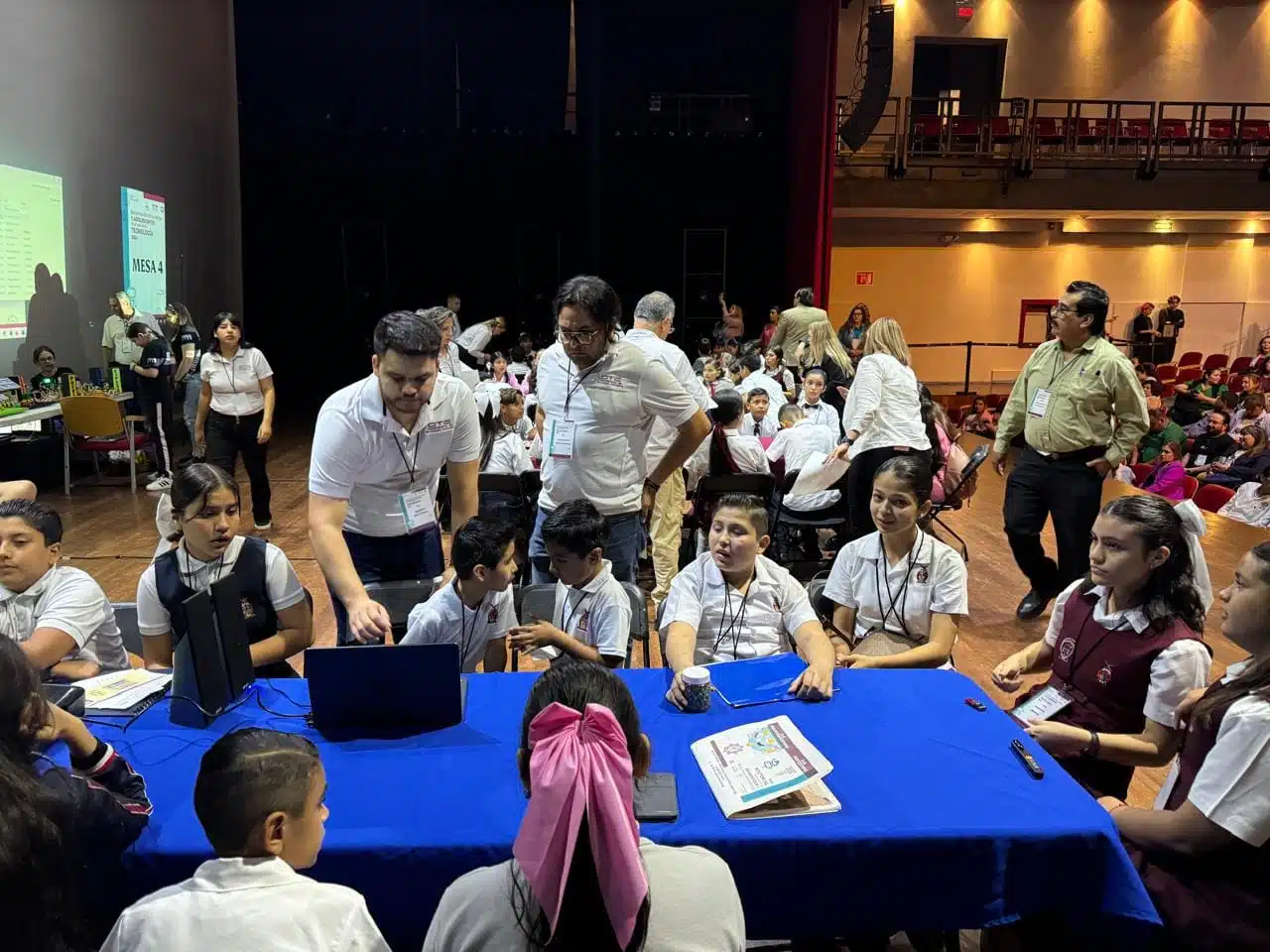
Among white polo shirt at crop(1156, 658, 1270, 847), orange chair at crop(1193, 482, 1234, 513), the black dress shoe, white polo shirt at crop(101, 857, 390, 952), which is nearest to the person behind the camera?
white polo shirt at crop(101, 857, 390, 952)

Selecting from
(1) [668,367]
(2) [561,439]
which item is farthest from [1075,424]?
(2) [561,439]

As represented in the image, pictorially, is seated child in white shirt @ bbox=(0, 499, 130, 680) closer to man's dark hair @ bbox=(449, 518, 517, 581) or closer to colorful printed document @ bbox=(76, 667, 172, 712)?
colorful printed document @ bbox=(76, 667, 172, 712)

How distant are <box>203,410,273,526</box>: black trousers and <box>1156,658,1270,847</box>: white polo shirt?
19.0ft

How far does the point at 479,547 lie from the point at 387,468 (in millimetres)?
424

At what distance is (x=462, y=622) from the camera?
273cm

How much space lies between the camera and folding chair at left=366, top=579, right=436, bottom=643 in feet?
9.34

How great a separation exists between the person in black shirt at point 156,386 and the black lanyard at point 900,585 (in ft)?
22.1

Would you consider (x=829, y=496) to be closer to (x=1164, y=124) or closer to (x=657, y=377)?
(x=657, y=377)

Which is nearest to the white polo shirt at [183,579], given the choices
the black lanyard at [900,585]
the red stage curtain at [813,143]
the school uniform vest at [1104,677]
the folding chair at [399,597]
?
the folding chair at [399,597]

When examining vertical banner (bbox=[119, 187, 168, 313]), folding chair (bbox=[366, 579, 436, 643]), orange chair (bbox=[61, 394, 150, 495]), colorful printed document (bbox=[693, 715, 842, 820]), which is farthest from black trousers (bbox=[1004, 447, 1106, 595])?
vertical banner (bbox=[119, 187, 168, 313])

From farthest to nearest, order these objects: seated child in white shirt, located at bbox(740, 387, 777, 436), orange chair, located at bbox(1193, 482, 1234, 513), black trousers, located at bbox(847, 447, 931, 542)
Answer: orange chair, located at bbox(1193, 482, 1234, 513) → seated child in white shirt, located at bbox(740, 387, 777, 436) → black trousers, located at bbox(847, 447, 931, 542)

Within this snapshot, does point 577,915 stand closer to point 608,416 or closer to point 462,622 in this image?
point 462,622

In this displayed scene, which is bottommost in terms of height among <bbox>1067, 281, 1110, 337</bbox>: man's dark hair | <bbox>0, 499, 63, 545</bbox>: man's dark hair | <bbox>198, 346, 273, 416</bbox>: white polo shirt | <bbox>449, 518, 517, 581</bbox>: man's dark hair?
<bbox>449, 518, 517, 581</bbox>: man's dark hair

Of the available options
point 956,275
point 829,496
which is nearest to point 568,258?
point 956,275
